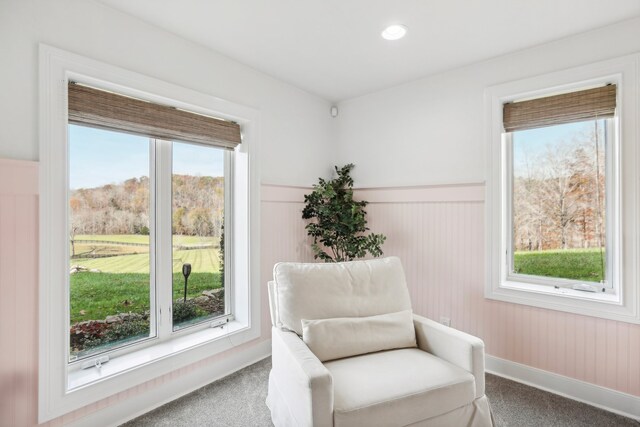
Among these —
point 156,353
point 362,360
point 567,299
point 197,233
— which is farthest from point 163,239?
point 567,299

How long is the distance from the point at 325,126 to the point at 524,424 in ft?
9.69

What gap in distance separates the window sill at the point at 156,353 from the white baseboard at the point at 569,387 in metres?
2.09

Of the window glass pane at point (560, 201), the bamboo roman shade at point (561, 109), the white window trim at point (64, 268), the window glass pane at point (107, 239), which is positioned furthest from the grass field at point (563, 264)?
the window glass pane at point (107, 239)

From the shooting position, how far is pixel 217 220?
2629 millimetres

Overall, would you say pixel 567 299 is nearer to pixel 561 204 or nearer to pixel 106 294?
pixel 561 204

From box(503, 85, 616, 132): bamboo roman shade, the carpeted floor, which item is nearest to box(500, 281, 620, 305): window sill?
the carpeted floor

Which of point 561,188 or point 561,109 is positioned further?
point 561,188

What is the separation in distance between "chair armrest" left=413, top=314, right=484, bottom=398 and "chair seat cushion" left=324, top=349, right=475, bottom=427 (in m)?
0.05

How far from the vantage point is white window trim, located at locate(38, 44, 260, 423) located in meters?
1.62

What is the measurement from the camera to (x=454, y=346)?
1707 mm

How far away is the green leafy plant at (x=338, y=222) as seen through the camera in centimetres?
292

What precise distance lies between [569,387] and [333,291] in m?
1.82

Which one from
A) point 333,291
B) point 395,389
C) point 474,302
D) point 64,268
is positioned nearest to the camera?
point 395,389

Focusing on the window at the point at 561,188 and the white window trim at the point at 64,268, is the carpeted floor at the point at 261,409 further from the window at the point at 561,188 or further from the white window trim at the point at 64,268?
the window at the point at 561,188
